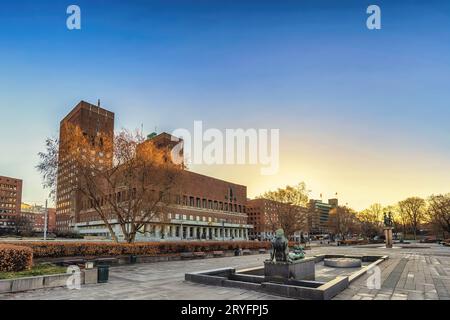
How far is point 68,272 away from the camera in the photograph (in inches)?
531

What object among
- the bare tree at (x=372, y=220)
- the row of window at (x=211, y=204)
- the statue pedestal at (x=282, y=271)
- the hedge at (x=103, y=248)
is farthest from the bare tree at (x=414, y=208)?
the statue pedestal at (x=282, y=271)

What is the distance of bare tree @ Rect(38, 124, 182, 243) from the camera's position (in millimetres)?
25406

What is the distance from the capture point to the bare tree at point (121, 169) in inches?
1000

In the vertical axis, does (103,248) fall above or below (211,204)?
below

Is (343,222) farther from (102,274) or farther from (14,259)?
(14,259)

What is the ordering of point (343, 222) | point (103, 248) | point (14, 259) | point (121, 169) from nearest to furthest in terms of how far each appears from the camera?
1. point (14, 259)
2. point (103, 248)
3. point (121, 169)
4. point (343, 222)

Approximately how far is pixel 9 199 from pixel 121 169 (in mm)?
142527

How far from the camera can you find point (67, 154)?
25.3 m

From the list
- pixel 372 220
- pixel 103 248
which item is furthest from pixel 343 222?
pixel 103 248

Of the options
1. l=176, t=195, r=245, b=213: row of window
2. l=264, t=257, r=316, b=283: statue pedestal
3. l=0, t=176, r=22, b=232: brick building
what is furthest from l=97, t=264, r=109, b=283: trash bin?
l=0, t=176, r=22, b=232: brick building

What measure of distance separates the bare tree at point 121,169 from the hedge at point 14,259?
11920 millimetres

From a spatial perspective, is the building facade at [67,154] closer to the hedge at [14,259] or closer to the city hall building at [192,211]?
the city hall building at [192,211]
